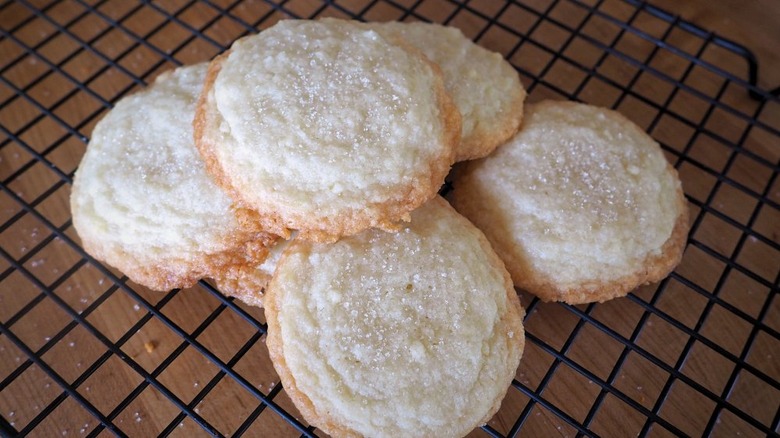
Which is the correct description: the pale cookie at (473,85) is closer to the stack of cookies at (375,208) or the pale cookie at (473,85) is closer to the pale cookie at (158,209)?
the stack of cookies at (375,208)

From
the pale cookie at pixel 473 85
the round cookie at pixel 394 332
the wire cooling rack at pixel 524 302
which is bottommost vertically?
the wire cooling rack at pixel 524 302

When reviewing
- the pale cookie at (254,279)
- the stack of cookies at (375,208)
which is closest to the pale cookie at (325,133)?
the stack of cookies at (375,208)

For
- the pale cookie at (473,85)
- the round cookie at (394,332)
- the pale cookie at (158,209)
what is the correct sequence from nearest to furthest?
the round cookie at (394,332)
the pale cookie at (158,209)
the pale cookie at (473,85)

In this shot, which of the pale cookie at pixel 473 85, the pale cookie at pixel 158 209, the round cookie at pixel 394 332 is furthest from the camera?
the pale cookie at pixel 473 85

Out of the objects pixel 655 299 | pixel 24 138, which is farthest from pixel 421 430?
pixel 24 138

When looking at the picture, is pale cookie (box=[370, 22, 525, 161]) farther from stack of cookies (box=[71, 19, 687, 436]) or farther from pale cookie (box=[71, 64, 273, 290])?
pale cookie (box=[71, 64, 273, 290])

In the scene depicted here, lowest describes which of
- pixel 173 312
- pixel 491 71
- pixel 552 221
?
pixel 173 312

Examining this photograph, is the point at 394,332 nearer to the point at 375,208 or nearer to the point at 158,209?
the point at 375,208

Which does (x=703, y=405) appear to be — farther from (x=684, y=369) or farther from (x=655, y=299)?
(x=655, y=299)

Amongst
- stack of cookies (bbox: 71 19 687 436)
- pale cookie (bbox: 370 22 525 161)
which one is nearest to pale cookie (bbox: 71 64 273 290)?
stack of cookies (bbox: 71 19 687 436)
